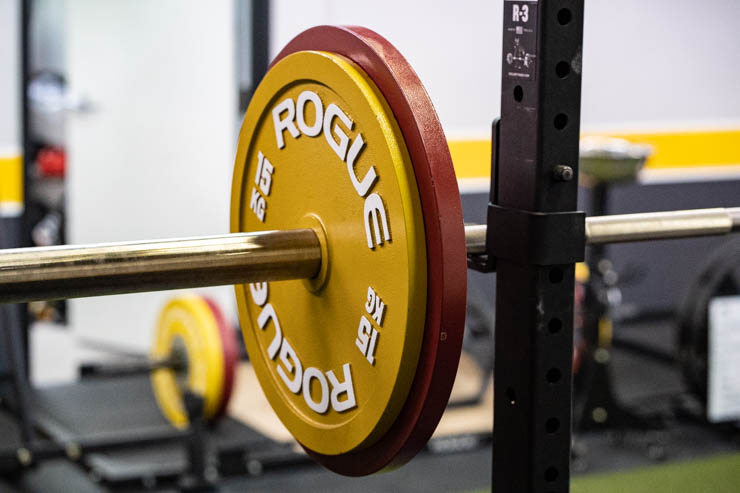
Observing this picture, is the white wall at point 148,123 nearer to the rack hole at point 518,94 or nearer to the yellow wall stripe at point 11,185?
the yellow wall stripe at point 11,185

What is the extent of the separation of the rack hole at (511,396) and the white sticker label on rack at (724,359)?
8.79ft

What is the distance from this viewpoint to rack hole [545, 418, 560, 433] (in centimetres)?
108

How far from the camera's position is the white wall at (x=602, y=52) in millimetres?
4719

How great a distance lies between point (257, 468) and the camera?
11.0 ft

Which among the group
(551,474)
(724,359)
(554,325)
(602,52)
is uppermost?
(602,52)

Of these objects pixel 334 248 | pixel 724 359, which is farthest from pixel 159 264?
pixel 724 359

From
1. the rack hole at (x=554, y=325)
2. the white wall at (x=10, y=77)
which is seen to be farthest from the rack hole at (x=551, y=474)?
the white wall at (x=10, y=77)

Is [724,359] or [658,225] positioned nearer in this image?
[658,225]

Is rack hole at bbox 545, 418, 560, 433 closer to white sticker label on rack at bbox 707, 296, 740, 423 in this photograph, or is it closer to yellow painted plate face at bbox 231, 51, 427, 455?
yellow painted plate face at bbox 231, 51, 427, 455

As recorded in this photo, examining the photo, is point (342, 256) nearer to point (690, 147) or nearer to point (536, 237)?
point (536, 237)

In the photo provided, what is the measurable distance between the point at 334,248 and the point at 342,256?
0.05 feet

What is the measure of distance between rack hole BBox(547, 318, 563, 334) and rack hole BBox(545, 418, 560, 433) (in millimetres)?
92

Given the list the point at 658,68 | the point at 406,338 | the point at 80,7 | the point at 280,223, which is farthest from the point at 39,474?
the point at 658,68

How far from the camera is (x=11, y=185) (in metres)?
4.41
